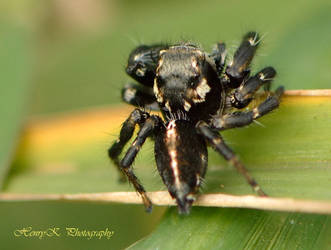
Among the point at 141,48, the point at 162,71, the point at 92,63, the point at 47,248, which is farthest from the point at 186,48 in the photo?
the point at 92,63

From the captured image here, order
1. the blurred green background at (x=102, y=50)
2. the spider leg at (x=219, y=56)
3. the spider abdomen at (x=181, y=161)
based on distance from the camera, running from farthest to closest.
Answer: the blurred green background at (x=102, y=50)
the spider leg at (x=219, y=56)
the spider abdomen at (x=181, y=161)

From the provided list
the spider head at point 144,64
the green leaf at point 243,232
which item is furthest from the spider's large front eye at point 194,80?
the green leaf at point 243,232

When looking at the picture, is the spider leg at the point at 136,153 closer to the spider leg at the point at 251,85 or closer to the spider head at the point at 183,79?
the spider head at the point at 183,79

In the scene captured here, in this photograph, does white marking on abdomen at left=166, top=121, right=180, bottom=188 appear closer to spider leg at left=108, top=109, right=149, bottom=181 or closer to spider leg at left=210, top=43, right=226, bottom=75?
spider leg at left=108, top=109, right=149, bottom=181

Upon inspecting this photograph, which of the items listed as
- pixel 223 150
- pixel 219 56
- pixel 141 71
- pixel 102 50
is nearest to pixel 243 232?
pixel 223 150

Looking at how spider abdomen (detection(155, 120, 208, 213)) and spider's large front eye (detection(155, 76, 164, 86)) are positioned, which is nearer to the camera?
spider abdomen (detection(155, 120, 208, 213))

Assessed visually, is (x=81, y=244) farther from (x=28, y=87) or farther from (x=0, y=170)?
(x=28, y=87)

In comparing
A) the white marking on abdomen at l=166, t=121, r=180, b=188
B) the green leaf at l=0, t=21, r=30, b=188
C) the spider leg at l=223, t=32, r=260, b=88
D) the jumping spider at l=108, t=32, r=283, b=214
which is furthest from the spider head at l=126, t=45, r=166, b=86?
the green leaf at l=0, t=21, r=30, b=188

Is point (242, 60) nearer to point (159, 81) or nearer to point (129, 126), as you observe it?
point (159, 81)
